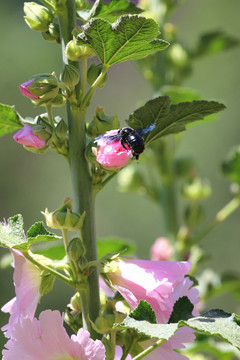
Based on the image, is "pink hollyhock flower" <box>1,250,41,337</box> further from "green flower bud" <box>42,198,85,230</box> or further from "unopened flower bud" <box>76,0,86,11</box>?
"unopened flower bud" <box>76,0,86,11</box>

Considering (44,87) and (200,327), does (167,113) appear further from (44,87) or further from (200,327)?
(200,327)

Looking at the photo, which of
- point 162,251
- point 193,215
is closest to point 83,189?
point 162,251

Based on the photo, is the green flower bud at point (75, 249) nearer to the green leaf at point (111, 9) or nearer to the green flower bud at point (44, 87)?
the green flower bud at point (44, 87)

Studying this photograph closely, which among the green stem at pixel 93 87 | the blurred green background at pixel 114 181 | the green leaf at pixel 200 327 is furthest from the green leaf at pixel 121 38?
the blurred green background at pixel 114 181

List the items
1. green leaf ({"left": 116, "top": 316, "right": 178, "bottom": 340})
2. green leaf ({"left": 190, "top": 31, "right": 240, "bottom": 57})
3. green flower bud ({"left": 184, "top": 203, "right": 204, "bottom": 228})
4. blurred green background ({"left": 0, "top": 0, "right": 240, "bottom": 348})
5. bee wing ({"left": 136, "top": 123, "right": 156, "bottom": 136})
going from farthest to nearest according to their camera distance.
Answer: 1. blurred green background ({"left": 0, "top": 0, "right": 240, "bottom": 348})
2. green leaf ({"left": 190, "top": 31, "right": 240, "bottom": 57})
3. green flower bud ({"left": 184, "top": 203, "right": 204, "bottom": 228})
4. bee wing ({"left": 136, "top": 123, "right": 156, "bottom": 136})
5. green leaf ({"left": 116, "top": 316, "right": 178, "bottom": 340})

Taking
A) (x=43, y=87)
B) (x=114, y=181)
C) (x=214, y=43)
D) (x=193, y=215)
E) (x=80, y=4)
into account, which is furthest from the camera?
(x=114, y=181)

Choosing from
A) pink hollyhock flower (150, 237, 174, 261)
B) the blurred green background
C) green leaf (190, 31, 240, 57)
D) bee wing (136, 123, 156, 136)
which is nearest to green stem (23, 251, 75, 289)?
bee wing (136, 123, 156, 136)
